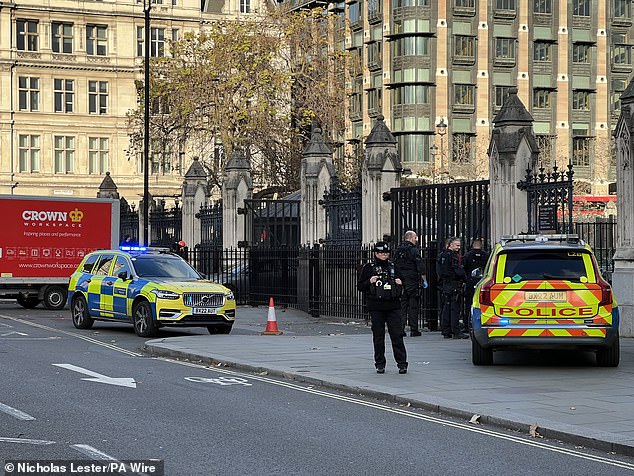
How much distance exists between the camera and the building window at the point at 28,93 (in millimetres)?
73562

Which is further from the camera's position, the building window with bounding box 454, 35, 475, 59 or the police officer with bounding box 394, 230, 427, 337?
the building window with bounding box 454, 35, 475, 59

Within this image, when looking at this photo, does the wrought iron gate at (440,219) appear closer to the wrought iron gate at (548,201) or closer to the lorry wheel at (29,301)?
the wrought iron gate at (548,201)

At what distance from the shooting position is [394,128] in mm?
88188

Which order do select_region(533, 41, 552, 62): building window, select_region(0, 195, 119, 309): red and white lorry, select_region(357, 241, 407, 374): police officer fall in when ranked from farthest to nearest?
1. select_region(533, 41, 552, 62): building window
2. select_region(0, 195, 119, 309): red and white lorry
3. select_region(357, 241, 407, 374): police officer

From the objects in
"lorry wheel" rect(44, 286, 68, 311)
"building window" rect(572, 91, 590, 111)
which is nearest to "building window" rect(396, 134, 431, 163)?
"building window" rect(572, 91, 590, 111)

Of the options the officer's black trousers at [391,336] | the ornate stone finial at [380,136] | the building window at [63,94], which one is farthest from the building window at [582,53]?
the officer's black trousers at [391,336]

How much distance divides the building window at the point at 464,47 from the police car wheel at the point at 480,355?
7240 cm

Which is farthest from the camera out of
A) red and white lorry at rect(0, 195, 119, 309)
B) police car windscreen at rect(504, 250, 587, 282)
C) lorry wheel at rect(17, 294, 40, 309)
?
lorry wheel at rect(17, 294, 40, 309)

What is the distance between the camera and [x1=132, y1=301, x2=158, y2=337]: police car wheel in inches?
919

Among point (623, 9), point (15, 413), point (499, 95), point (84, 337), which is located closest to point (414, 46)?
point (499, 95)

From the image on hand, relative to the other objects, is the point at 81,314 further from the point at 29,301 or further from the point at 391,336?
the point at 391,336

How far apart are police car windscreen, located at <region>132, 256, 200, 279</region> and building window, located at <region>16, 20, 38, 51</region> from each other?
2036 inches

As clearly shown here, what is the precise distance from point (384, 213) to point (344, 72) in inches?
1039

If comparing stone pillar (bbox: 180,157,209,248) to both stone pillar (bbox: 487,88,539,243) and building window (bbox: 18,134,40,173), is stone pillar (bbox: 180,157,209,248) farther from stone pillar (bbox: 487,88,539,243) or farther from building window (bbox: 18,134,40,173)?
building window (bbox: 18,134,40,173)
